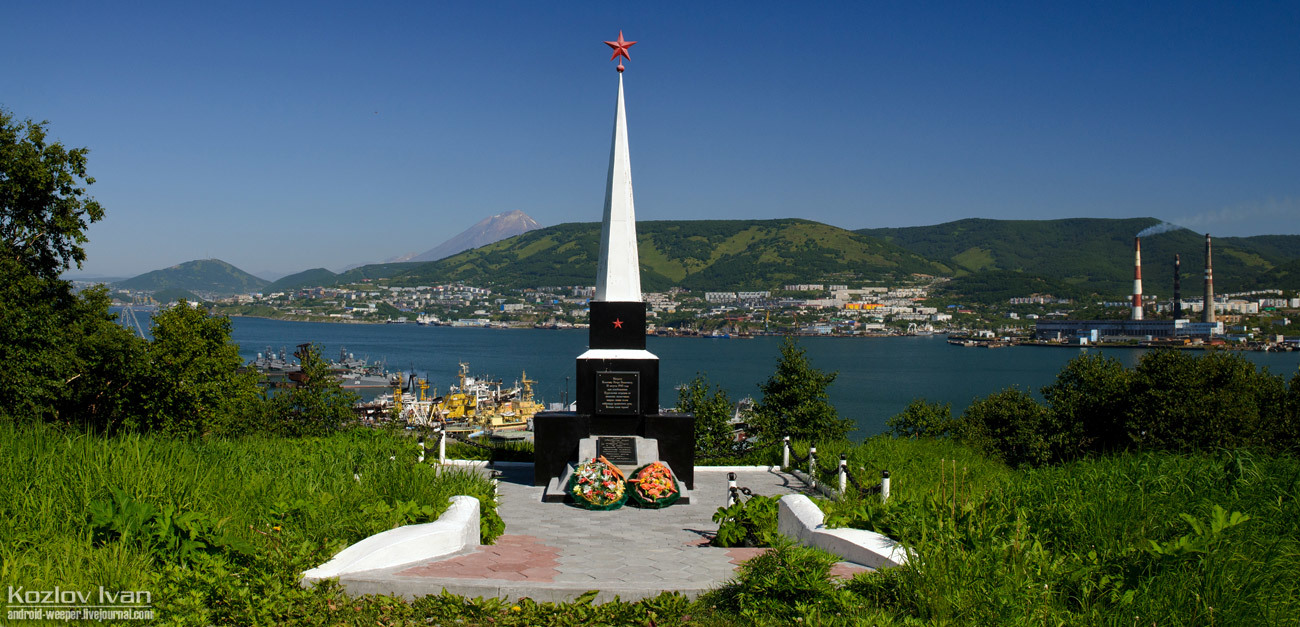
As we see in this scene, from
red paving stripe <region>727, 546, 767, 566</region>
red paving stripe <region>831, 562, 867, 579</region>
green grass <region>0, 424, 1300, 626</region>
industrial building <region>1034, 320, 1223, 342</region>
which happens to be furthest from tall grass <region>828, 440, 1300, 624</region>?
industrial building <region>1034, 320, 1223, 342</region>

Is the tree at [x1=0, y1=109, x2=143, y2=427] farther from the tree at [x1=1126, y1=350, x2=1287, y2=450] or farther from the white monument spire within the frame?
the tree at [x1=1126, y1=350, x2=1287, y2=450]

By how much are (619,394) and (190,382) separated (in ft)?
37.1

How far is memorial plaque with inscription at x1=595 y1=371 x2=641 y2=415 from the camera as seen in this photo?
12.5m

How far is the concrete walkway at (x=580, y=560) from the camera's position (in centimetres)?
546

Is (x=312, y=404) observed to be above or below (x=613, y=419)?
below

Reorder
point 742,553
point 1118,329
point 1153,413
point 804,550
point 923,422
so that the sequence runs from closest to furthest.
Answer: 1. point 804,550
2. point 742,553
3. point 1153,413
4. point 923,422
5. point 1118,329

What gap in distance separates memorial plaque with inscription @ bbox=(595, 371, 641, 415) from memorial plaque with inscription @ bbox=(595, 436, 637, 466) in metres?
0.45

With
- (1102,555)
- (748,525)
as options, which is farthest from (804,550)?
(748,525)

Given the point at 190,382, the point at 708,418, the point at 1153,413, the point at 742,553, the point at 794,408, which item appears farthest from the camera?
the point at 708,418

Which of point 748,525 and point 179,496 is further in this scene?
point 748,525

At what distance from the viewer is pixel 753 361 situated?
101250mm

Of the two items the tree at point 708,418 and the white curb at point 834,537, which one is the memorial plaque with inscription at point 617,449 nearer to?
the white curb at point 834,537

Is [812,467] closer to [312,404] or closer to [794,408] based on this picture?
[794,408]

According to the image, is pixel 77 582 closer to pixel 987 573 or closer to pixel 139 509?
pixel 139 509
